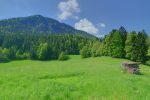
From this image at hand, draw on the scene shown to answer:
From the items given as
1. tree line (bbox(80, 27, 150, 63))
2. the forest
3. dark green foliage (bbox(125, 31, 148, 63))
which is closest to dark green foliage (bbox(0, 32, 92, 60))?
the forest

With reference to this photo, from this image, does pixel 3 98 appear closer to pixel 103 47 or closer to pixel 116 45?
pixel 116 45

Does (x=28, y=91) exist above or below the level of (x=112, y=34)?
below

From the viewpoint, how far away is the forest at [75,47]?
81.3m

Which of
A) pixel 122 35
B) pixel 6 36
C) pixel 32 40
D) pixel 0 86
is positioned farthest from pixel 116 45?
pixel 6 36

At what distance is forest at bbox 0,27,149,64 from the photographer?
8131 centimetres

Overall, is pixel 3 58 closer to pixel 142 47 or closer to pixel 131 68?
pixel 142 47

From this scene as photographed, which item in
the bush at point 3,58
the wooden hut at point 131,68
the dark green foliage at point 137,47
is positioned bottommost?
the bush at point 3,58

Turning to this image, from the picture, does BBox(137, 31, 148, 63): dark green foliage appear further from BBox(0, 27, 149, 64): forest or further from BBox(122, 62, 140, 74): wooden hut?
BBox(122, 62, 140, 74): wooden hut

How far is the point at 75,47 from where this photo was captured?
153750 millimetres

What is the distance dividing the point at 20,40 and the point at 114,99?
145 m

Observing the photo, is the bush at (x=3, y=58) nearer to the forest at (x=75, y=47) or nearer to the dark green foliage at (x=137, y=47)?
the forest at (x=75, y=47)

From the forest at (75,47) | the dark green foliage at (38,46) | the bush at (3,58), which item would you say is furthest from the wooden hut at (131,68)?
the dark green foliage at (38,46)

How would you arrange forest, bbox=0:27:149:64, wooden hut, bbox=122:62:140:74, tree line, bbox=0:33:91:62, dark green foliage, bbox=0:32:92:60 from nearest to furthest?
wooden hut, bbox=122:62:140:74 < forest, bbox=0:27:149:64 < tree line, bbox=0:33:91:62 < dark green foliage, bbox=0:32:92:60

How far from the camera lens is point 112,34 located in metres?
92.3
